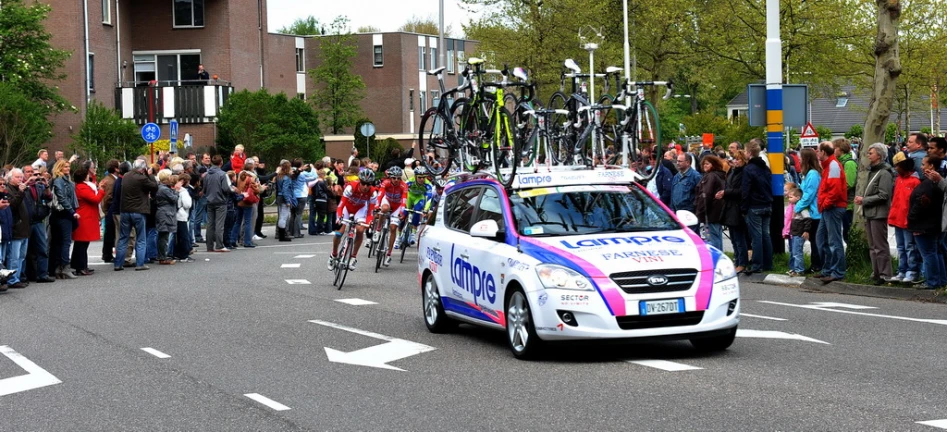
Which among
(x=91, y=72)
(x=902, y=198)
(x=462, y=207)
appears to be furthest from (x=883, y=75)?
(x=91, y=72)

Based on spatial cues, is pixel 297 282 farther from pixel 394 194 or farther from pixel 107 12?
pixel 107 12

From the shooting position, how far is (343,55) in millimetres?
77062

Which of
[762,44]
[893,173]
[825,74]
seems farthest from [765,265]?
[825,74]

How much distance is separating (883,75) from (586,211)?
914 centimetres

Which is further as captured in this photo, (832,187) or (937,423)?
(832,187)

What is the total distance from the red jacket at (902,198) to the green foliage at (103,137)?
3158 centimetres

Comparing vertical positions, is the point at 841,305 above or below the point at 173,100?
below

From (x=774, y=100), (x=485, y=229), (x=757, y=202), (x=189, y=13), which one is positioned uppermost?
(x=189, y=13)

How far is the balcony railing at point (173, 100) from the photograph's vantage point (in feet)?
172

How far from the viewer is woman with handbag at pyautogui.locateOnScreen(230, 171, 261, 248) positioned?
2900cm

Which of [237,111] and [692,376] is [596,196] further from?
[237,111]

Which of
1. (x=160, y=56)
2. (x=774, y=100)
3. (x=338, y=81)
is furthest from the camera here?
(x=338, y=81)

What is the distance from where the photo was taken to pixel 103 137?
43.9 meters

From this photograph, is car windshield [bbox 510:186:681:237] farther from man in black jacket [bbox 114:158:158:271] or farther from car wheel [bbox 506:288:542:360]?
man in black jacket [bbox 114:158:158:271]
